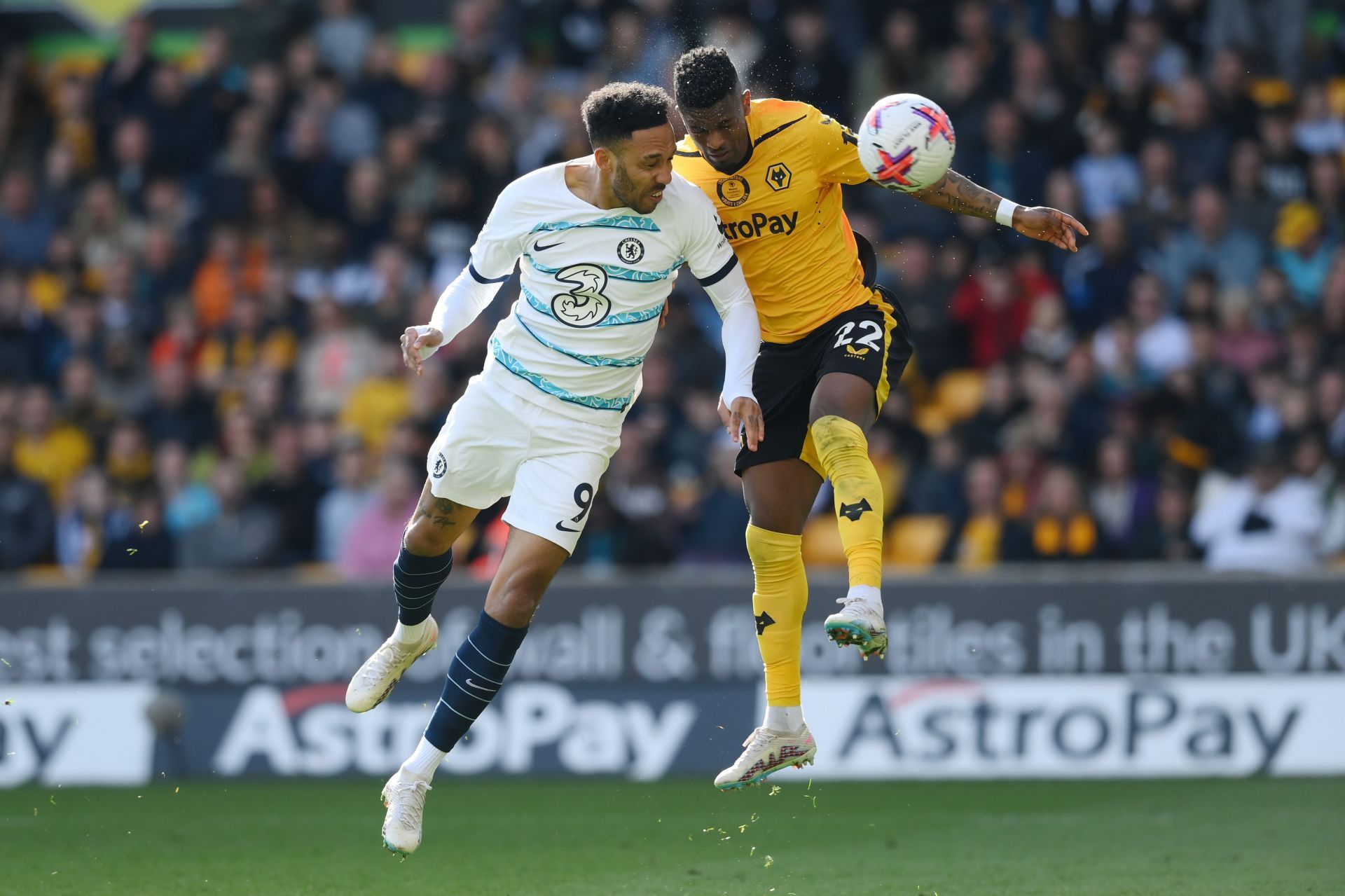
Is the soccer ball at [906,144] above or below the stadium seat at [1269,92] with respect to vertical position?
below

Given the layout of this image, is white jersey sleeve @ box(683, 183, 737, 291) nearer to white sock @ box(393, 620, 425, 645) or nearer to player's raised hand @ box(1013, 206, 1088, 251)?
player's raised hand @ box(1013, 206, 1088, 251)

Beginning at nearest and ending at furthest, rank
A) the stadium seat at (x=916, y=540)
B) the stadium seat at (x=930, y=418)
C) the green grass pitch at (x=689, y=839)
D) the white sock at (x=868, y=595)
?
the white sock at (x=868, y=595)
the green grass pitch at (x=689, y=839)
the stadium seat at (x=916, y=540)
the stadium seat at (x=930, y=418)

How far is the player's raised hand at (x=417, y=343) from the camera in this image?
7.14 metres

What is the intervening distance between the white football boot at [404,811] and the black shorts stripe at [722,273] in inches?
89.0

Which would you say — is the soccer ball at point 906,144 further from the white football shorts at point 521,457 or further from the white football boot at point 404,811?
the white football boot at point 404,811

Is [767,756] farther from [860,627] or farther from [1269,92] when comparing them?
[1269,92]

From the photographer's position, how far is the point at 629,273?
23.9 feet

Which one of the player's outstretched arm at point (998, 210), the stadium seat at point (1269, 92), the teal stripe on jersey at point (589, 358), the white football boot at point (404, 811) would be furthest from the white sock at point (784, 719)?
the stadium seat at point (1269, 92)

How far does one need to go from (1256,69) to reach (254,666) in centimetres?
869

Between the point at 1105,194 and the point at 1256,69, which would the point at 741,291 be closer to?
the point at 1105,194

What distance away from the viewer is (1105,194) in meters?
13.6

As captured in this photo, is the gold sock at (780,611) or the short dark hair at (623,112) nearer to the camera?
the short dark hair at (623,112)

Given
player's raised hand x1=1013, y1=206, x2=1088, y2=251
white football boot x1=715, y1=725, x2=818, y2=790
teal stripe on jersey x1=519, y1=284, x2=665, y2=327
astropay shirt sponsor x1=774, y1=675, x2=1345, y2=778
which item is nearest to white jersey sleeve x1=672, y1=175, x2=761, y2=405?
teal stripe on jersey x1=519, y1=284, x2=665, y2=327

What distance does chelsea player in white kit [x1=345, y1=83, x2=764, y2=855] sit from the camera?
7.18 meters
